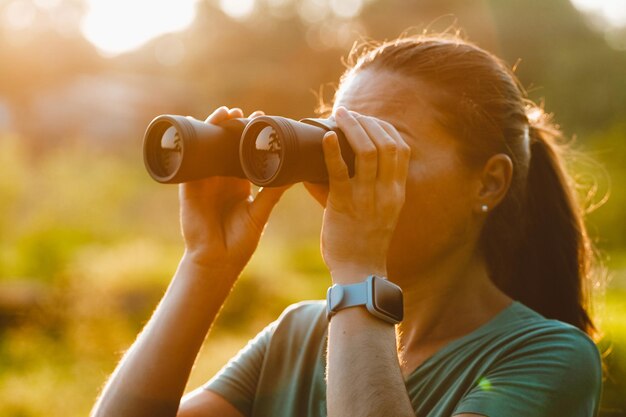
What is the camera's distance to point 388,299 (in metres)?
1.42

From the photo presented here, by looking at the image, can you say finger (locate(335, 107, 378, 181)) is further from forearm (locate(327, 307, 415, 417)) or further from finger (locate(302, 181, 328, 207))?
forearm (locate(327, 307, 415, 417))

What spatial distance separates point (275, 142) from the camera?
1.55 metres

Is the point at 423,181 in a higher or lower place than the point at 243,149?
lower

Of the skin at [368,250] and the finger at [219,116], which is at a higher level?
the finger at [219,116]

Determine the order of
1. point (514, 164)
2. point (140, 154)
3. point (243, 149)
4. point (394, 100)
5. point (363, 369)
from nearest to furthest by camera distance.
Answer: point (363, 369) < point (243, 149) < point (394, 100) < point (514, 164) < point (140, 154)

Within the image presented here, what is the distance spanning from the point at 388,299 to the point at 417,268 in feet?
0.88

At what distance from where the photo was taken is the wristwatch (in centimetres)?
140

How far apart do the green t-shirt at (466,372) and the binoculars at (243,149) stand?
0.41 meters

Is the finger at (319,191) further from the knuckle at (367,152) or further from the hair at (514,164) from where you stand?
the hair at (514,164)

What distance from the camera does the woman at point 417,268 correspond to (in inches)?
55.6

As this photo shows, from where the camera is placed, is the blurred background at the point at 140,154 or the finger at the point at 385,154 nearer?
the finger at the point at 385,154

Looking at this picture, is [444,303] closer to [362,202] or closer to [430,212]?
[430,212]

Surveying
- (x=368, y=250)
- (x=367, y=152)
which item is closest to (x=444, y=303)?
(x=368, y=250)

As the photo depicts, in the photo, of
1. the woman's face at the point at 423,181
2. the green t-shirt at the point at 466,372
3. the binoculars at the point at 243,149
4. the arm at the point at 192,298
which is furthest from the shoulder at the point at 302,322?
the binoculars at the point at 243,149
